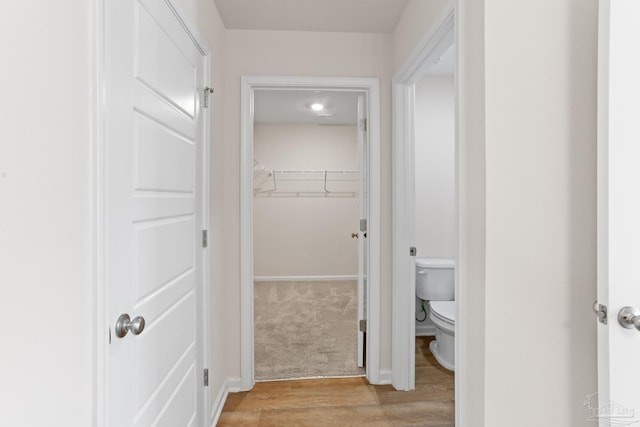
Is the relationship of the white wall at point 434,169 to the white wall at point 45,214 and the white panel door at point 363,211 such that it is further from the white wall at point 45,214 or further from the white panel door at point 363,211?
the white wall at point 45,214

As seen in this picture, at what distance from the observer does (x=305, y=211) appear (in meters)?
5.25

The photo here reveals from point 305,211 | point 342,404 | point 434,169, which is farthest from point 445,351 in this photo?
point 305,211

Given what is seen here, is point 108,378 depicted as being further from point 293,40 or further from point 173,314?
point 293,40

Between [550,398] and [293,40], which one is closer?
[550,398]

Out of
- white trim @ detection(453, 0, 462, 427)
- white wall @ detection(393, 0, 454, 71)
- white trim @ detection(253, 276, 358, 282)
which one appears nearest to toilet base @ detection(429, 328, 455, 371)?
white trim @ detection(453, 0, 462, 427)

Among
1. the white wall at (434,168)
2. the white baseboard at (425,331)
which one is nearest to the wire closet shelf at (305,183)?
the white wall at (434,168)

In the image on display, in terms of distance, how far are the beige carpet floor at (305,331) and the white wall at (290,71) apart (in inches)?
16.1

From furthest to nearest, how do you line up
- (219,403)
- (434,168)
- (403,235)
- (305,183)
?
(305,183), (434,168), (403,235), (219,403)

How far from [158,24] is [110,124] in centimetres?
54

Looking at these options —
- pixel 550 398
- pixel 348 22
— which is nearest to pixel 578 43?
pixel 550 398

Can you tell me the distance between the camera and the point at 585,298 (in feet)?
3.73
